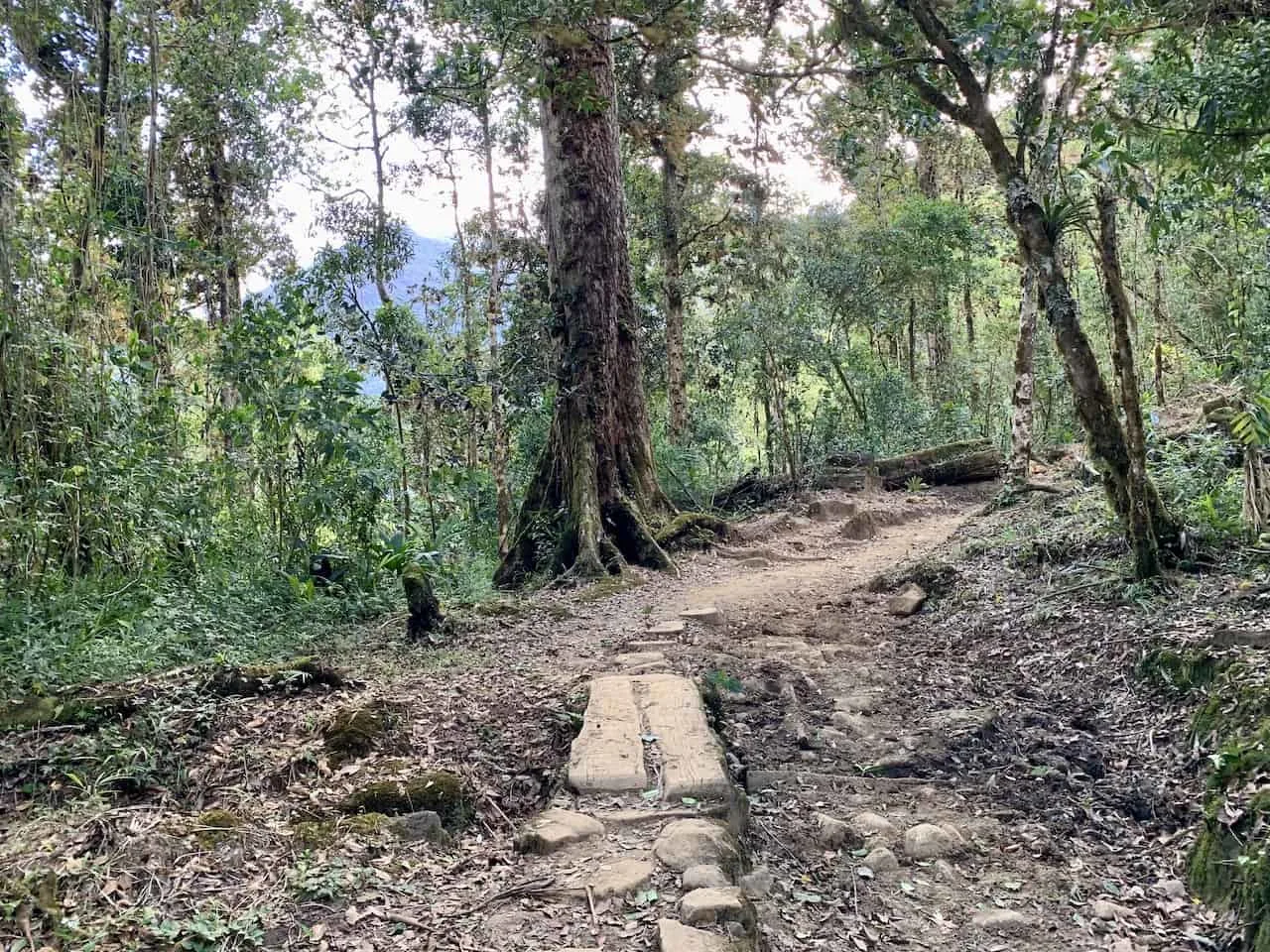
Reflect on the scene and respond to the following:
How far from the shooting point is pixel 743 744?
4.07 m

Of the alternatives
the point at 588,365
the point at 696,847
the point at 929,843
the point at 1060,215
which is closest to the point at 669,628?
the point at 929,843

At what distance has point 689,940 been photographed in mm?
2176

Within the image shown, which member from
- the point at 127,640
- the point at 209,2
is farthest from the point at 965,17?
the point at 209,2

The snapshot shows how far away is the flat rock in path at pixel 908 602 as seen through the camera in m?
6.47

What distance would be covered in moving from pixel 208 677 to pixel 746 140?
13433mm

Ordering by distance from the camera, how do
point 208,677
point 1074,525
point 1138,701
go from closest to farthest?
point 208,677 → point 1138,701 → point 1074,525

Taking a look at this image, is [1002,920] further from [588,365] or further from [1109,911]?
[588,365]

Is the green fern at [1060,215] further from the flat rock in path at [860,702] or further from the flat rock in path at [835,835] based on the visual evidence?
the flat rock in path at [835,835]

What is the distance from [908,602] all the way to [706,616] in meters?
1.61

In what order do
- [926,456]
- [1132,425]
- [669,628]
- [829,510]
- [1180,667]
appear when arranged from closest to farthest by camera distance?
[1180,667], [1132,425], [669,628], [829,510], [926,456]

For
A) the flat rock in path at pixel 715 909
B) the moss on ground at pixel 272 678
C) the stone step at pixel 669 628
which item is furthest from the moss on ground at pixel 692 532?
the flat rock in path at pixel 715 909

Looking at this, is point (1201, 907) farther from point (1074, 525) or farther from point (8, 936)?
point (1074, 525)

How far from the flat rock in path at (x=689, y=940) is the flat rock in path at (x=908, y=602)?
182 inches

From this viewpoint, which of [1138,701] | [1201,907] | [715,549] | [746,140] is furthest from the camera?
[746,140]
